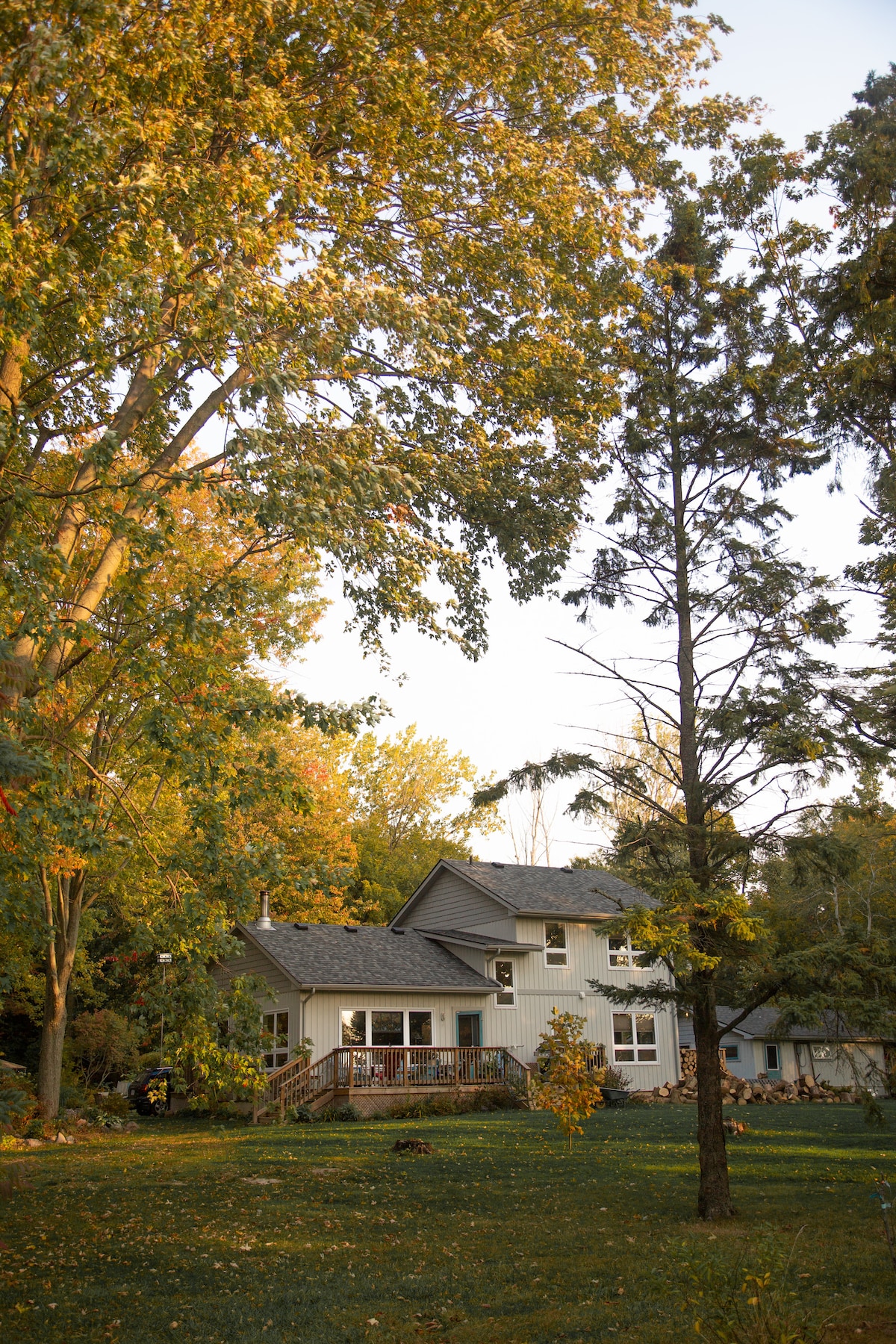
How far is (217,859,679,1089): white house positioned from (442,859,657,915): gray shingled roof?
0.19 feet

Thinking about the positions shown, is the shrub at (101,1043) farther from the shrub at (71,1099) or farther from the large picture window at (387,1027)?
the large picture window at (387,1027)

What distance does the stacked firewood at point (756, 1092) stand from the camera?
2695cm

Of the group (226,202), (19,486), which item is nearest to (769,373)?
(226,202)

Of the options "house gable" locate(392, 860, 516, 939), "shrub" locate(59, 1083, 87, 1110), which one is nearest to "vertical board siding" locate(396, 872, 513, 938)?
"house gable" locate(392, 860, 516, 939)

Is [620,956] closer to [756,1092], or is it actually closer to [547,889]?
[547,889]

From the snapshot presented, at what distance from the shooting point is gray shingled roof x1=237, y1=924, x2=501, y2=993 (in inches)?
950

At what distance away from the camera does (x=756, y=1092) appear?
28.5 meters

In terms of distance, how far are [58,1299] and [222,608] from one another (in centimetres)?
500

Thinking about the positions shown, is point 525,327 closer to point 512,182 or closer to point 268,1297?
point 512,182

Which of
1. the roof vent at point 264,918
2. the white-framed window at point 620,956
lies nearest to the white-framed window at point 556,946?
the white-framed window at point 620,956

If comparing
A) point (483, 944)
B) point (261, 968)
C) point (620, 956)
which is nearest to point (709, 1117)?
point (483, 944)

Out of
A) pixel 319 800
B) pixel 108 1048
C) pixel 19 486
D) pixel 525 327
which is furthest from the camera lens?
pixel 319 800

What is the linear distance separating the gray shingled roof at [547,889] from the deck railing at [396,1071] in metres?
4.16

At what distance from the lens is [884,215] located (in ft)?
45.0
